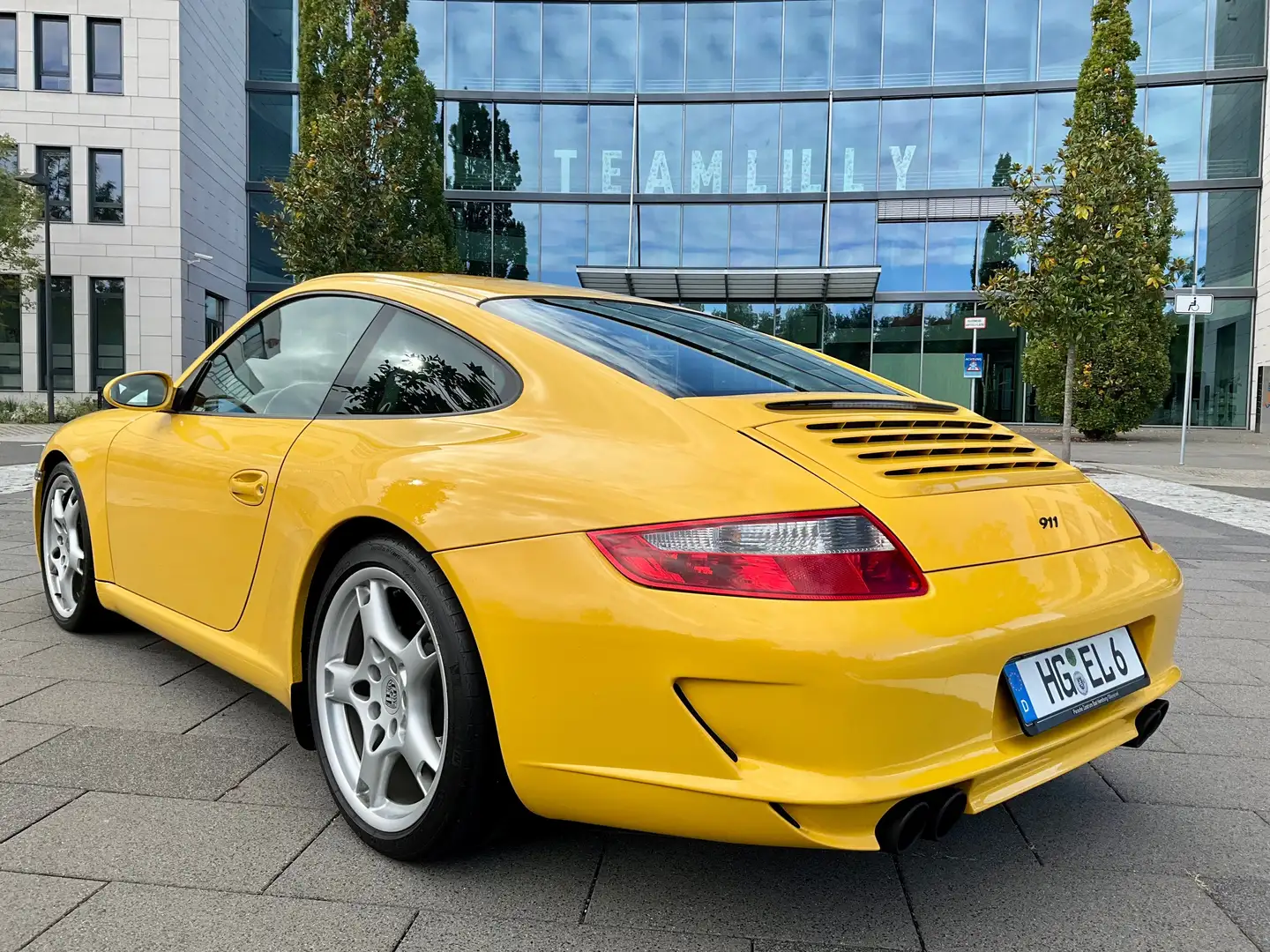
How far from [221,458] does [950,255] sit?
86.8 ft

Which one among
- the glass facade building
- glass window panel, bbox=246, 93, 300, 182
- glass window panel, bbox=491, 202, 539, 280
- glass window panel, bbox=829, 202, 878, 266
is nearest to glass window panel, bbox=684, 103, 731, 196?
the glass facade building

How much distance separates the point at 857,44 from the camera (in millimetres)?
26219

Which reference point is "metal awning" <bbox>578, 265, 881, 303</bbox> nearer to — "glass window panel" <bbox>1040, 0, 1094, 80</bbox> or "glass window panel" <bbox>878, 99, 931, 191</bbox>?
"glass window panel" <bbox>878, 99, 931, 191</bbox>

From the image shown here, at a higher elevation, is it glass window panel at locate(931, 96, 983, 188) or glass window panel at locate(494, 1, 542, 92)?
glass window panel at locate(494, 1, 542, 92)

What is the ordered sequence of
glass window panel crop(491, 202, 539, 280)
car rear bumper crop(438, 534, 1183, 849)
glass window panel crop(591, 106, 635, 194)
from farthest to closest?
glass window panel crop(491, 202, 539, 280) → glass window panel crop(591, 106, 635, 194) → car rear bumper crop(438, 534, 1183, 849)

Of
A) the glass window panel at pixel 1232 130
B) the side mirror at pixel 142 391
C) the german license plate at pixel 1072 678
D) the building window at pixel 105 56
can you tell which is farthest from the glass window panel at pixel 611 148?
the german license plate at pixel 1072 678

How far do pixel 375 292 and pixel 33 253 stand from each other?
28508mm

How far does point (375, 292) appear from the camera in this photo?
8.23ft

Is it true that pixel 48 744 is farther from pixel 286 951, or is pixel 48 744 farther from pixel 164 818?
pixel 286 951

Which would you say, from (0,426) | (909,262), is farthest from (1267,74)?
(0,426)

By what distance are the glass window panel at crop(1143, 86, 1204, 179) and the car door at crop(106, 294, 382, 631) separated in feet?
95.0

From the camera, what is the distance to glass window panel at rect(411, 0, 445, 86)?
26.7 metres

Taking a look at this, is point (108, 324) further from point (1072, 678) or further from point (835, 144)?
point (1072, 678)

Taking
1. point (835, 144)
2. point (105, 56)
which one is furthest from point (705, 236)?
point (105, 56)
